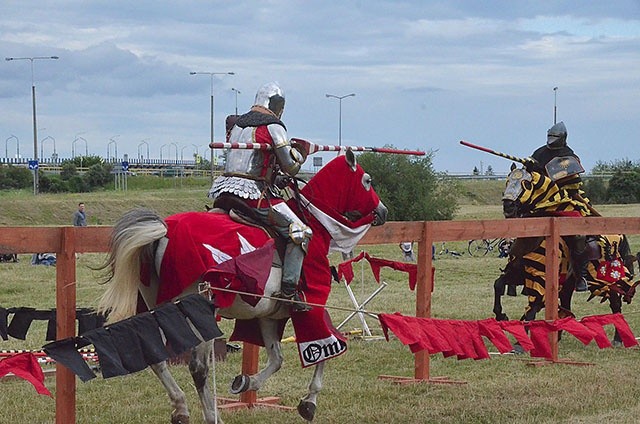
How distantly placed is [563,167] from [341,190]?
5.04 metres

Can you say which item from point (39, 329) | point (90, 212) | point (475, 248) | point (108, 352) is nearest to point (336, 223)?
point (108, 352)

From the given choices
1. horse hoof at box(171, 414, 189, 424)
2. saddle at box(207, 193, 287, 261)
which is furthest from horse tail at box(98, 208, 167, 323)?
horse hoof at box(171, 414, 189, 424)

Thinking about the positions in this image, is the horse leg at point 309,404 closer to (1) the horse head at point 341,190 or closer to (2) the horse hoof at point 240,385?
(2) the horse hoof at point 240,385

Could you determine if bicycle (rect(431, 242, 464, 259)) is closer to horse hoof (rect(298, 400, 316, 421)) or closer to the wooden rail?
the wooden rail

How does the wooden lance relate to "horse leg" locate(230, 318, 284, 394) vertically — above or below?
above

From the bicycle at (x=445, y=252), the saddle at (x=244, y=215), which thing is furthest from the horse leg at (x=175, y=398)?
the bicycle at (x=445, y=252)

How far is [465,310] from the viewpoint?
1501 centimetres

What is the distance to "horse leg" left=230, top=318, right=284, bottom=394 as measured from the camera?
7.33 meters

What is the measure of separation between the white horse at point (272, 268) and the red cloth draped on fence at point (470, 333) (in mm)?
647

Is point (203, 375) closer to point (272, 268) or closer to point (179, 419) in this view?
point (179, 419)

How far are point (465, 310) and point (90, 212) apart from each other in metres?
24.0

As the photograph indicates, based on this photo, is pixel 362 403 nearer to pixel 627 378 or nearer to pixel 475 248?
pixel 627 378

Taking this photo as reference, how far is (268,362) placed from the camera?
759 centimetres

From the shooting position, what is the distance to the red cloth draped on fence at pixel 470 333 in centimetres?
768
